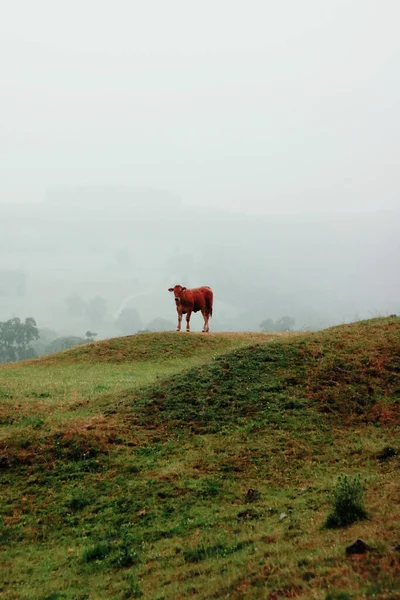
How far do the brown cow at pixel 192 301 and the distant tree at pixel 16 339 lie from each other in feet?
295

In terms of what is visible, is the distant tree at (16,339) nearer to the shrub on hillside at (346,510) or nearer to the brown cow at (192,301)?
the brown cow at (192,301)

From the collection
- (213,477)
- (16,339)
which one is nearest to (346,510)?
(213,477)

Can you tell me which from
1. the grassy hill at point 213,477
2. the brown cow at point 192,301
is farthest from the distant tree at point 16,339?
the grassy hill at point 213,477

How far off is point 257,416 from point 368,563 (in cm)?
884

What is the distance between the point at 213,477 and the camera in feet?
38.0

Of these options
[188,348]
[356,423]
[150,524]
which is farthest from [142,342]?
[150,524]

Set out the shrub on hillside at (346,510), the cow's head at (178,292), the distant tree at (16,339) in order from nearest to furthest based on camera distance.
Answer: the shrub on hillside at (346,510) → the cow's head at (178,292) → the distant tree at (16,339)

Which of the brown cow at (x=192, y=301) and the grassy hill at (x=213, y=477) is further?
the brown cow at (x=192, y=301)

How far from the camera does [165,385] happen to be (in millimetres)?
18344

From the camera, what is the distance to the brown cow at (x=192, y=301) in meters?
39.7

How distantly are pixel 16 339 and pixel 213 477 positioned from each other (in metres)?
121

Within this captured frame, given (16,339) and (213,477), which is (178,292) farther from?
(16,339)

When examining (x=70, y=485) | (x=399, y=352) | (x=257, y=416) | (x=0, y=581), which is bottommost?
(x=0, y=581)

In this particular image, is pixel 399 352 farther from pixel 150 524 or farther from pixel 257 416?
pixel 150 524
